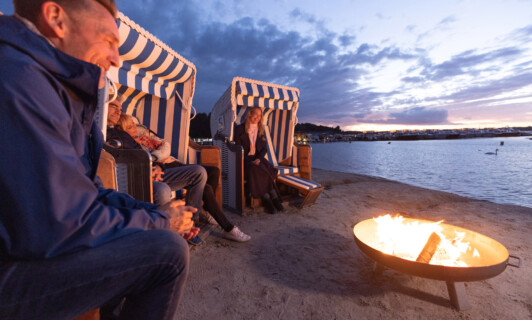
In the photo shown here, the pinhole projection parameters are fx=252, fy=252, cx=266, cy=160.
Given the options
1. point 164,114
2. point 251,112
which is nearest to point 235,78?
point 251,112

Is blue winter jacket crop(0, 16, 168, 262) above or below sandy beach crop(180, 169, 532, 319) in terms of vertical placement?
above

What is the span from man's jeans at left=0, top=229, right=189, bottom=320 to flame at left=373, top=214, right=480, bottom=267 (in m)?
1.91

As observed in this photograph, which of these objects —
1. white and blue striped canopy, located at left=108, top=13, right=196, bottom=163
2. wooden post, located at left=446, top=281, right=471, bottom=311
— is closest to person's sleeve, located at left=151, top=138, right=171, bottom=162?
white and blue striped canopy, located at left=108, top=13, right=196, bottom=163

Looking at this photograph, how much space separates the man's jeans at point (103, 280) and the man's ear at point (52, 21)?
782 millimetres

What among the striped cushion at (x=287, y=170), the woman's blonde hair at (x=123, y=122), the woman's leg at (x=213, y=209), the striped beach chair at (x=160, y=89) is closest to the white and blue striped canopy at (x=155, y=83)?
the striped beach chair at (x=160, y=89)

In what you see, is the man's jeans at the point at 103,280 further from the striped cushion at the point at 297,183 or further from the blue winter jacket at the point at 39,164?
the striped cushion at the point at 297,183

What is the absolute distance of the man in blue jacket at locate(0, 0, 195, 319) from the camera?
67 cm

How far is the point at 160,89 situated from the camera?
387 cm

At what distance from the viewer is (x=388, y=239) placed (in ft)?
7.78

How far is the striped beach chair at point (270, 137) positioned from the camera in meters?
4.35

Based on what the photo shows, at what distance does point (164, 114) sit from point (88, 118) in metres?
3.46

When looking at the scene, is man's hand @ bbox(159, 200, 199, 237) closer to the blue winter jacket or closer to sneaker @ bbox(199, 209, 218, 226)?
the blue winter jacket

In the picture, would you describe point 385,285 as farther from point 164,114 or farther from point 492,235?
point 164,114

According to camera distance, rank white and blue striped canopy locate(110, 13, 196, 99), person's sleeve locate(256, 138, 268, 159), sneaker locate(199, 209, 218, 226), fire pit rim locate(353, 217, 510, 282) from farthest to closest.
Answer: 1. person's sleeve locate(256, 138, 268, 159)
2. sneaker locate(199, 209, 218, 226)
3. white and blue striped canopy locate(110, 13, 196, 99)
4. fire pit rim locate(353, 217, 510, 282)
